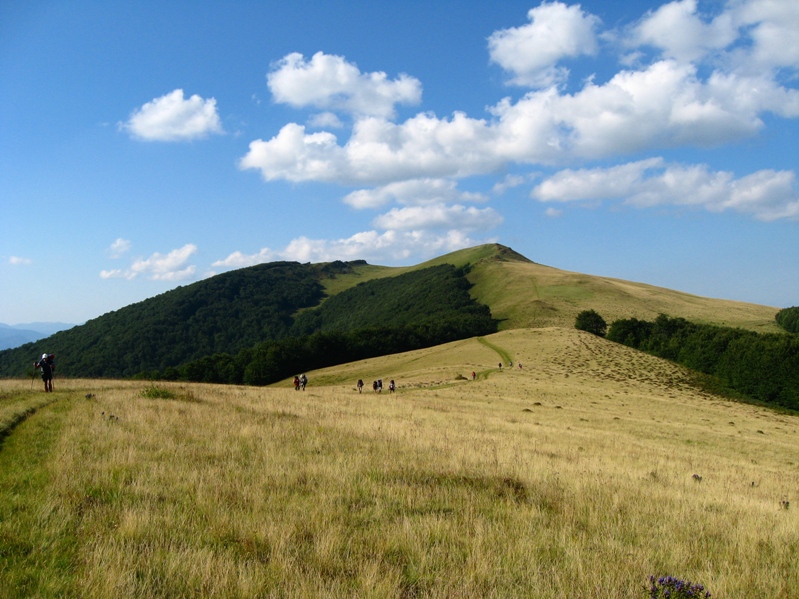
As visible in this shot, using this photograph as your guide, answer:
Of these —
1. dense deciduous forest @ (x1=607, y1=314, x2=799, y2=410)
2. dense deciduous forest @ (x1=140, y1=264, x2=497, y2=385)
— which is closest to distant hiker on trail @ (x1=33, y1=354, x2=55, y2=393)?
dense deciduous forest @ (x1=140, y1=264, x2=497, y2=385)

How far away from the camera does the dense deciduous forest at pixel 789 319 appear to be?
4744 inches

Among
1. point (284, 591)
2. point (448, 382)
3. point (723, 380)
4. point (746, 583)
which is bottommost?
point (723, 380)

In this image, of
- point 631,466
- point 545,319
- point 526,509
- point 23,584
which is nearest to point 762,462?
point 631,466

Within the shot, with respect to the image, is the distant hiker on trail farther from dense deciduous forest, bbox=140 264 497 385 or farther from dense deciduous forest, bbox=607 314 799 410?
dense deciduous forest, bbox=607 314 799 410

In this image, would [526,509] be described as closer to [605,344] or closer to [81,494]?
[81,494]

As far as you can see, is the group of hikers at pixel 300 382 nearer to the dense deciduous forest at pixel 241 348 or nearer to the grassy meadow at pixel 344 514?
the grassy meadow at pixel 344 514

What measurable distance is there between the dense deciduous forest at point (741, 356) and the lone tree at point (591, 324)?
955cm

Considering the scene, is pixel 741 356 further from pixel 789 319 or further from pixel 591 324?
pixel 789 319

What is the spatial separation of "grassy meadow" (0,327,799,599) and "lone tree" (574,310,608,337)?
105 m

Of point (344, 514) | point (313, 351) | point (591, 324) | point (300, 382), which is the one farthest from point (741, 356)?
point (344, 514)

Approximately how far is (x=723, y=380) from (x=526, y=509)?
8746cm

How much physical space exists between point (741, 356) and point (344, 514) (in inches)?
3667

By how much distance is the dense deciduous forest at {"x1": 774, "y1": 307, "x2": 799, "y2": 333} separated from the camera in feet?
395

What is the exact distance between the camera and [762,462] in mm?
24750
